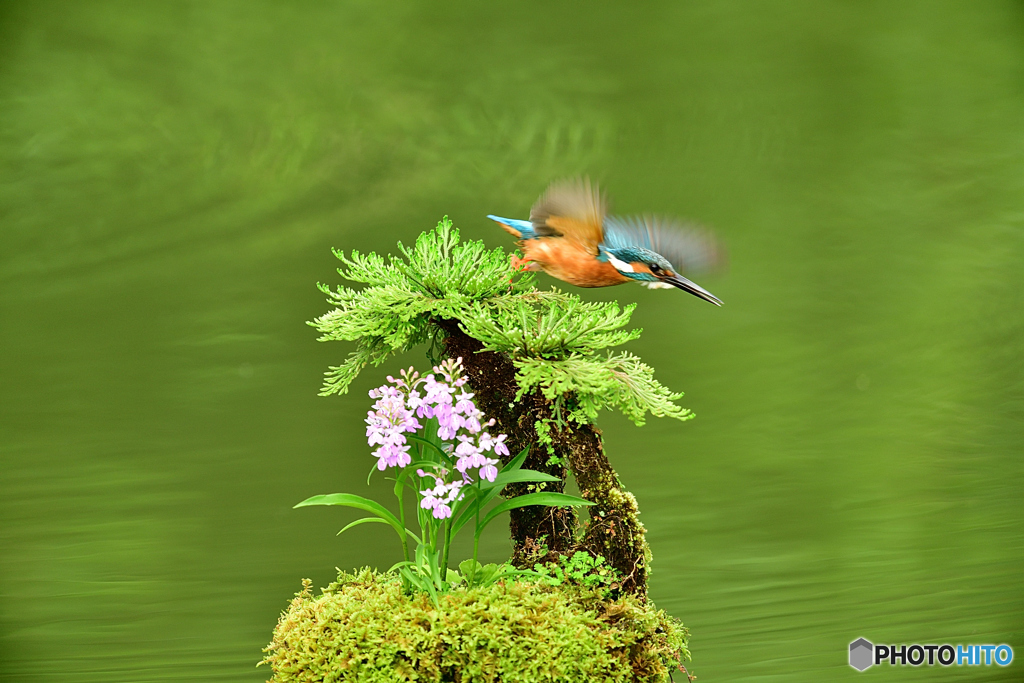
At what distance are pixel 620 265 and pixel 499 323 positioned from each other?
1.07ft

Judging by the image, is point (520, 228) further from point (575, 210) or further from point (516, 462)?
point (516, 462)

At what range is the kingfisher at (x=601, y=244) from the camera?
1971 mm

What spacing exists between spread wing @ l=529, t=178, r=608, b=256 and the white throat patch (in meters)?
0.05

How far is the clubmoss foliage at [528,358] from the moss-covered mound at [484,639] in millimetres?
Answer: 124

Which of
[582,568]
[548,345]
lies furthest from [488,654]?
[548,345]

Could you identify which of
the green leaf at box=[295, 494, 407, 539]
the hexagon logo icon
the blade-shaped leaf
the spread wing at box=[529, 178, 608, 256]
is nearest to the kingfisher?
the spread wing at box=[529, 178, 608, 256]

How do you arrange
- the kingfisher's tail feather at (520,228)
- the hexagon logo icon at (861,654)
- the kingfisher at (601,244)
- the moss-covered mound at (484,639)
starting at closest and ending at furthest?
1. the moss-covered mound at (484,639)
2. the kingfisher at (601,244)
3. the kingfisher's tail feather at (520,228)
4. the hexagon logo icon at (861,654)

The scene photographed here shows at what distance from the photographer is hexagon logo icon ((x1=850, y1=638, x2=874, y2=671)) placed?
104 inches

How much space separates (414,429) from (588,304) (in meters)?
0.53

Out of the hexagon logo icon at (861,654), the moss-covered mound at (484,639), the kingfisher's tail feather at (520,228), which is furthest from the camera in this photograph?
the hexagon logo icon at (861,654)

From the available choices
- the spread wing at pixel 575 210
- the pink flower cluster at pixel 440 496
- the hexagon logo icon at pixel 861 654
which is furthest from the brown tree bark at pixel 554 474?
the hexagon logo icon at pixel 861 654

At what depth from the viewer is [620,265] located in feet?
6.50

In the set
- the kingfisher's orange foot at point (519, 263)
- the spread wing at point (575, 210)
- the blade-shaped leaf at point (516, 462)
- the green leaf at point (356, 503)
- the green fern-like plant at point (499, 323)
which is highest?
the spread wing at point (575, 210)

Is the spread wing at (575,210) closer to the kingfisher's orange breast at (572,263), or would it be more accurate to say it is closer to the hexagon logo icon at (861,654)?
the kingfisher's orange breast at (572,263)
